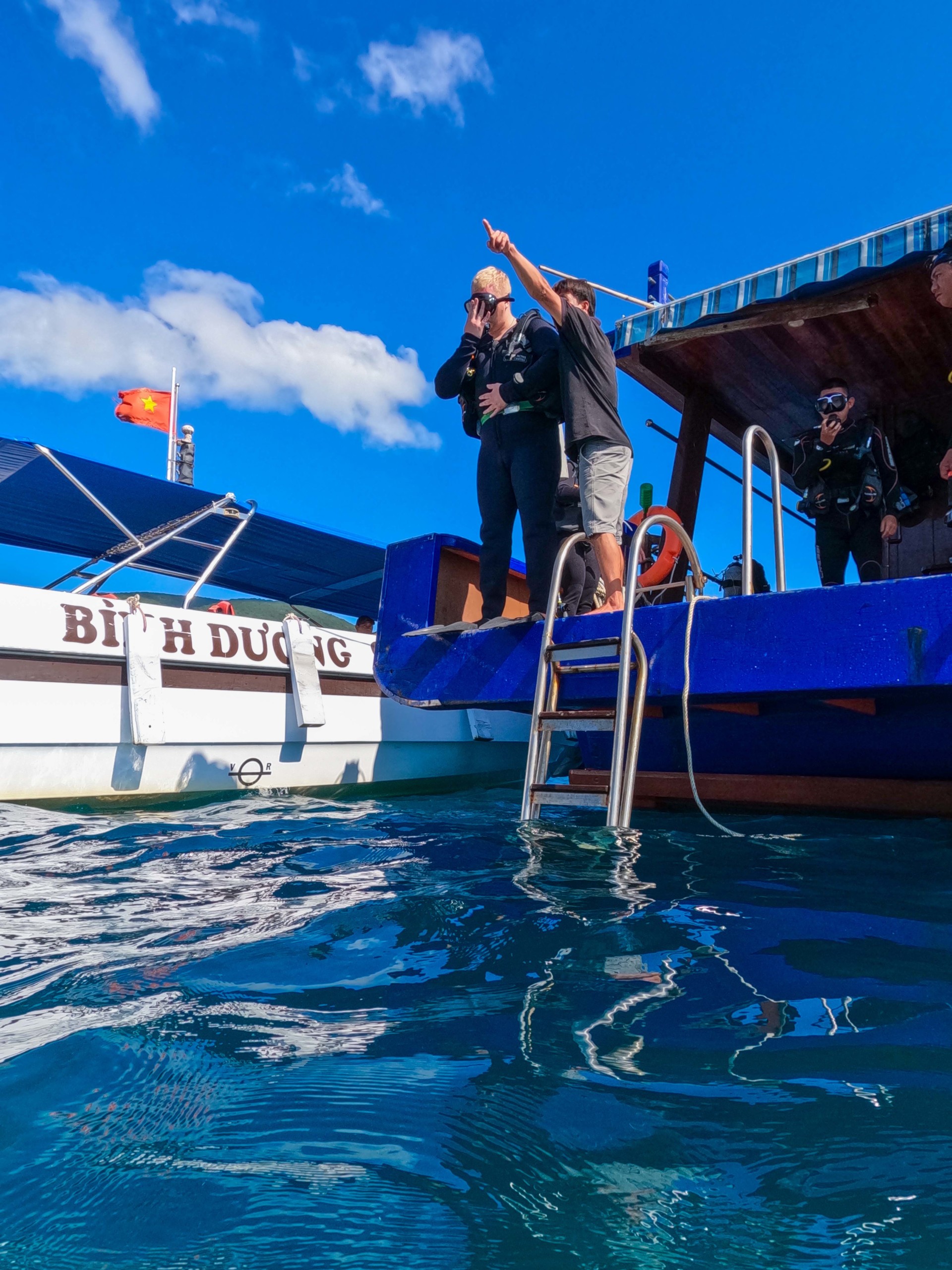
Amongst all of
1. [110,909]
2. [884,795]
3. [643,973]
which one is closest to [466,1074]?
[643,973]

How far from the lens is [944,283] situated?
351cm

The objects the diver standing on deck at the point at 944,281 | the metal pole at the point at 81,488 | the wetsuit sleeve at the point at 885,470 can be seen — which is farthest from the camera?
the metal pole at the point at 81,488

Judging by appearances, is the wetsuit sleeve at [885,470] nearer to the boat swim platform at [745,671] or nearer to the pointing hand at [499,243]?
the boat swim platform at [745,671]

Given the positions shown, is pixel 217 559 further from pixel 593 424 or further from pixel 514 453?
pixel 593 424

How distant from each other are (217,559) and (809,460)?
4478 millimetres

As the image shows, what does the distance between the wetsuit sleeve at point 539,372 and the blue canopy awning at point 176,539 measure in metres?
4.19

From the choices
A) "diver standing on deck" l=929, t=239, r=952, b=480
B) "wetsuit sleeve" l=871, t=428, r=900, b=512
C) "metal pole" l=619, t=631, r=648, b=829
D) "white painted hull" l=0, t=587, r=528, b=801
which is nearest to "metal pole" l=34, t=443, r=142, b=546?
"white painted hull" l=0, t=587, r=528, b=801

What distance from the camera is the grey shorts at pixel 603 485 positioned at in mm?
3777

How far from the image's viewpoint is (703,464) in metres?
6.19

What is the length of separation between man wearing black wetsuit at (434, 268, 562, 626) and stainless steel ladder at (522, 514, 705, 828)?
0.82 ft

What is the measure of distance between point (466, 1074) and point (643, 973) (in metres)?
0.56

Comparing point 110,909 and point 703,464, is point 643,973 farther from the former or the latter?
point 703,464

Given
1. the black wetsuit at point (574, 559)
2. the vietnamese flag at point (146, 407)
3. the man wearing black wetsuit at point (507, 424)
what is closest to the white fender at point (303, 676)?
the man wearing black wetsuit at point (507, 424)

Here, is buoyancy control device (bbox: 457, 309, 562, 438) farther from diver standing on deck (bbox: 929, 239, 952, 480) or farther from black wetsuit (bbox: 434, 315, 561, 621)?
diver standing on deck (bbox: 929, 239, 952, 480)
